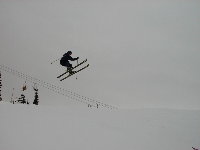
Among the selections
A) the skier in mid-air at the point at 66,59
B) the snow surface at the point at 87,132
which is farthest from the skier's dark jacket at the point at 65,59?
the snow surface at the point at 87,132

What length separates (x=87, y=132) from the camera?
2136cm

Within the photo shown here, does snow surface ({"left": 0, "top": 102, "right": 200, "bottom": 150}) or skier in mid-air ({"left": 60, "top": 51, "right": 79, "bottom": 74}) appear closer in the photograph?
snow surface ({"left": 0, "top": 102, "right": 200, "bottom": 150})

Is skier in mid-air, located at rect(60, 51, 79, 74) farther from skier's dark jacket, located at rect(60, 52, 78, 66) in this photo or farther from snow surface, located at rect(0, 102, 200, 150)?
snow surface, located at rect(0, 102, 200, 150)

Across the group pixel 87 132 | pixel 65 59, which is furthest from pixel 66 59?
pixel 87 132

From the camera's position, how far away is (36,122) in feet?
68.7

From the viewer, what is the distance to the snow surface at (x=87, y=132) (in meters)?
17.5

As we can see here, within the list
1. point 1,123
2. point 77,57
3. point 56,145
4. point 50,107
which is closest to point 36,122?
point 1,123

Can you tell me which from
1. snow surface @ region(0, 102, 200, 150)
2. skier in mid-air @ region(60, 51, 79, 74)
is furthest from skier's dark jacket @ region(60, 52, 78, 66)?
snow surface @ region(0, 102, 200, 150)

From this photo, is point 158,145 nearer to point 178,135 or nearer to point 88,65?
point 178,135

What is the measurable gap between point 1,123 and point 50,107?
9.70 metres

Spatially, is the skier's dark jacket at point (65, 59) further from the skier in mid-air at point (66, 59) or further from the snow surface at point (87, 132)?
the snow surface at point (87, 132)

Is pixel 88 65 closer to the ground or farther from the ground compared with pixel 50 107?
farther from the ground

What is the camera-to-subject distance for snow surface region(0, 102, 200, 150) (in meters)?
17.5

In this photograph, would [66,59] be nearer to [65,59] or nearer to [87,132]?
[65,59]
